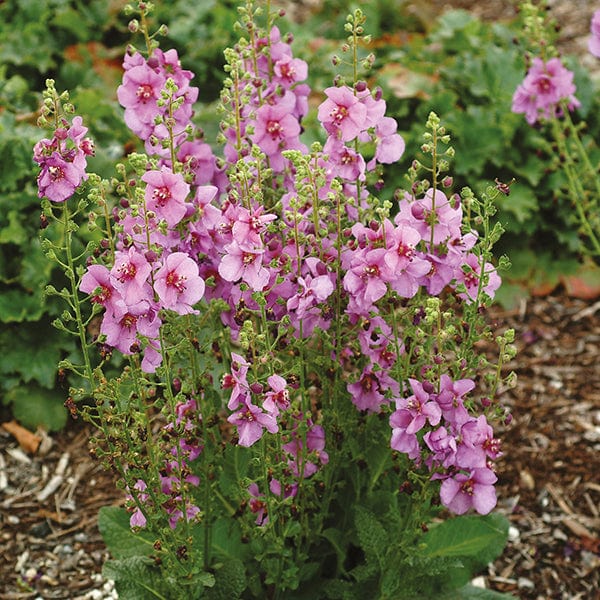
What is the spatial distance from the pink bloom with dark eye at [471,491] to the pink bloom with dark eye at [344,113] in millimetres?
761

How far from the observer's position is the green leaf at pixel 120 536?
2.51 m

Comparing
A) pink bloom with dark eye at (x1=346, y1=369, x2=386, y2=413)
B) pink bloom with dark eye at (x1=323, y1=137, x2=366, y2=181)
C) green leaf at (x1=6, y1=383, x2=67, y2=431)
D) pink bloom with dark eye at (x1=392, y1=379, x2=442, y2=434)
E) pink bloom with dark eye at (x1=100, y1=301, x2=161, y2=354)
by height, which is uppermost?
pink bloom with dark eye at (x1=323, y1=137, x2=366, y2=181)

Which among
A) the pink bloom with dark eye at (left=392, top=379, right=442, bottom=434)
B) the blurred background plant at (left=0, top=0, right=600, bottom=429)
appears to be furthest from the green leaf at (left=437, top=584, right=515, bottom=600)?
the blurred background plant at (left=0, top=0, right=600, bottom=429)

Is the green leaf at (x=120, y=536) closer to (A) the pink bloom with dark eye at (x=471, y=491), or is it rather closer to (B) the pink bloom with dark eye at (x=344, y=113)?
(A) the pink bloom with dark eye at (x=471, y=491)

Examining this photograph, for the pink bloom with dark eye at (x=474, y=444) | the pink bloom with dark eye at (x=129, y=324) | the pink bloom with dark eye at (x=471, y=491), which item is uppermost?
the pink bloom with dark eye at (x=129, y=324)

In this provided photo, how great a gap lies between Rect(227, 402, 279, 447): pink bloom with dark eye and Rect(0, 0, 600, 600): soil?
1.32 m

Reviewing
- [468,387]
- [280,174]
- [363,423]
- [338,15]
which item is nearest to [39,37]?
[338,15]

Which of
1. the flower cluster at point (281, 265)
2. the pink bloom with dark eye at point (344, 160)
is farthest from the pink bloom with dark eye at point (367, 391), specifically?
the pink bloom with dark eye at point (344, 160)

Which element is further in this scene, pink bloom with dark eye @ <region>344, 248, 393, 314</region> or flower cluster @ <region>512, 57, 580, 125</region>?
flower cluster @ <region>512, 57, 580, 125</region>

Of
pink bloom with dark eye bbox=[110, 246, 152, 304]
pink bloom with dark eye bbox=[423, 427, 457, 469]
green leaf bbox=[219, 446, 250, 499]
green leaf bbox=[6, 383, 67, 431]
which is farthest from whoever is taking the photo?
green leaf bbox=[6, 383, 67, 431]

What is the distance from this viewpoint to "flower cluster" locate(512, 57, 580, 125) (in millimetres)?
3086

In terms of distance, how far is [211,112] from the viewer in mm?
4477

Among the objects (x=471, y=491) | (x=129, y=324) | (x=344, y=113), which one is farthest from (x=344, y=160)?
(x=471, y=491)

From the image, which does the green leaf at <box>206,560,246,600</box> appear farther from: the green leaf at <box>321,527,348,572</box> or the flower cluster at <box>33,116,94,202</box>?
the flower cluster at <box>33,116,94,202</box>
